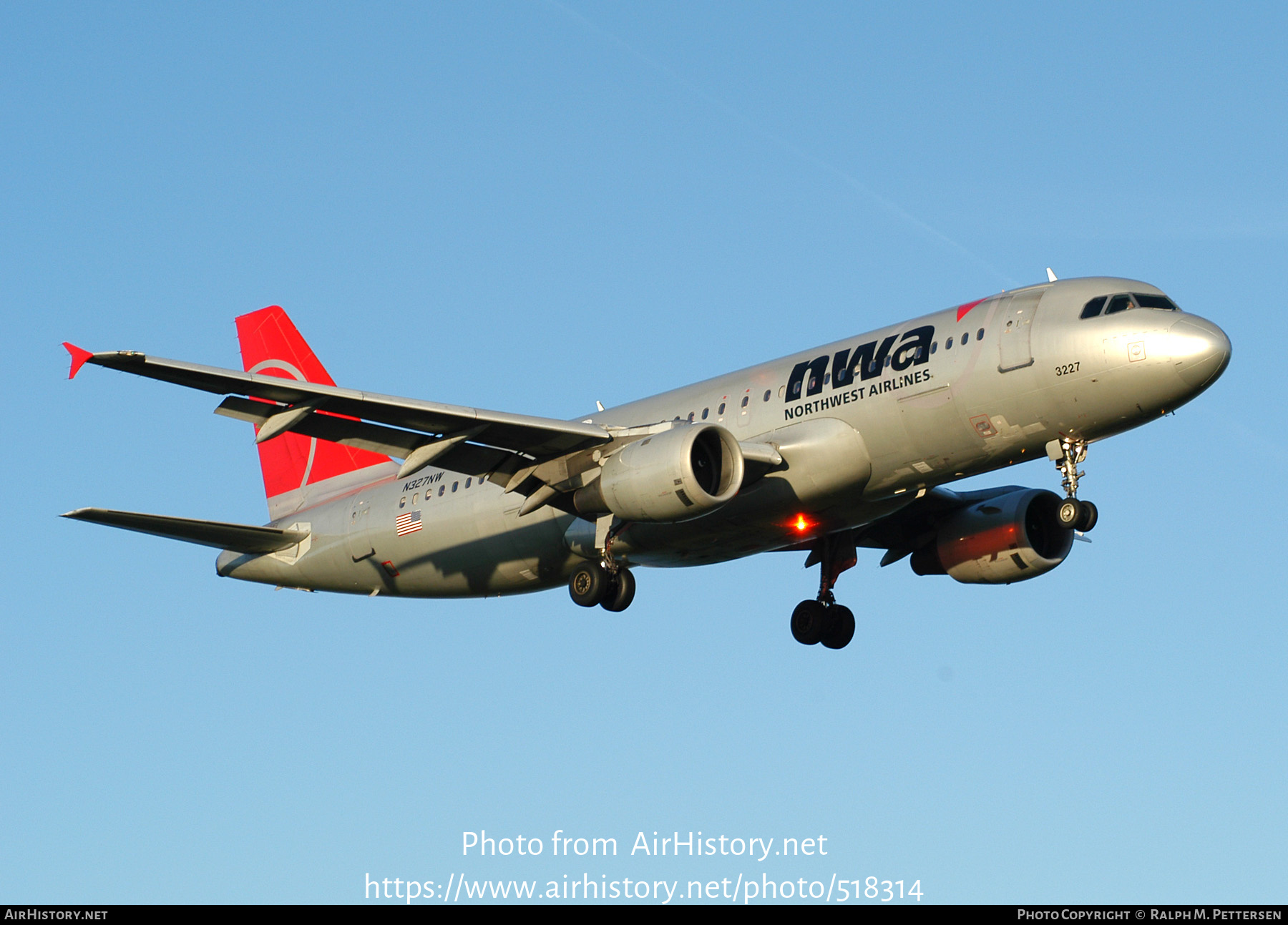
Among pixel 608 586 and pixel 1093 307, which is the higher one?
pixel 1093 307

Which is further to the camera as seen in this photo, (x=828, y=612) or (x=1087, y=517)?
(x=828, y=612)

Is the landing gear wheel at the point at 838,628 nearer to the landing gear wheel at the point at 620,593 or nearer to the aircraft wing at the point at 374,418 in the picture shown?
the landing gear wheel at the point at 620,593

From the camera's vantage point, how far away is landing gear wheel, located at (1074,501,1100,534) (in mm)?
31078

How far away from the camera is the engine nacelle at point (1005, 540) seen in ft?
122

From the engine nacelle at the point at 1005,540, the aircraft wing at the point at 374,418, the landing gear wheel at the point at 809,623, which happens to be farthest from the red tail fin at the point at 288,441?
the engine nacelle at the point at 1005,540

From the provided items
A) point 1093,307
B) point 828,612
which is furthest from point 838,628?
point 1093,307

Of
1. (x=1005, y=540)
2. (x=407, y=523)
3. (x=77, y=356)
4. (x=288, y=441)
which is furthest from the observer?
(x=288, y=441)

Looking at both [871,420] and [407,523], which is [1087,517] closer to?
[871,420]

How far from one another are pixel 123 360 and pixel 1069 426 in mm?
16950

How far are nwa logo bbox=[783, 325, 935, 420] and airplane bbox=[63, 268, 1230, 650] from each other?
0.04 meters

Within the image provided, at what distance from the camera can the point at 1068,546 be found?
122 feet

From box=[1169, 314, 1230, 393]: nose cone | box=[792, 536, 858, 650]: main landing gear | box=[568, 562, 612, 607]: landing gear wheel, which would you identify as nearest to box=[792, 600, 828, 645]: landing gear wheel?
box=[792, 536, 858, 650]: main landing gear

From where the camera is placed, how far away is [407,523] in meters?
38.5

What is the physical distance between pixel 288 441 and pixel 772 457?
660 inches
